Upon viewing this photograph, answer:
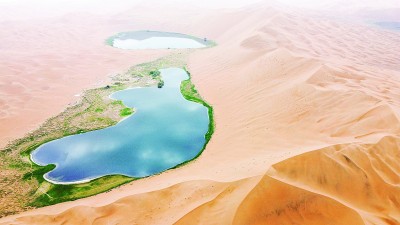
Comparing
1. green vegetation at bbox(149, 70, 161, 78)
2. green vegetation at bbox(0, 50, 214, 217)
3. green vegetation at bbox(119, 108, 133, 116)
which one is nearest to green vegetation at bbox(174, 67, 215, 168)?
green vegetation at bbox(0, 50, 214, 217)

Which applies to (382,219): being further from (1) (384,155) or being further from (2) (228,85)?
(2) (228,85)

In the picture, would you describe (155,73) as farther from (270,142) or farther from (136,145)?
(270,142)

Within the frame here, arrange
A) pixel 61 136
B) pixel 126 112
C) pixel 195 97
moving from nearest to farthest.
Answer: pixel 61 136
pixel 126 112
pixel 195 97

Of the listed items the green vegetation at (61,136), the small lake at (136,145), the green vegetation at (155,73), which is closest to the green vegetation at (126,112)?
the green vegetation at (61,136)

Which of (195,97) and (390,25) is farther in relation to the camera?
(390,25)

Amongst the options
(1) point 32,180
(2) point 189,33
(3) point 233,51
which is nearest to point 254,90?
(3) point 233,51

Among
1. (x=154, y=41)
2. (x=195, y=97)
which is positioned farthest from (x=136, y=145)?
(x=154, y=41)
